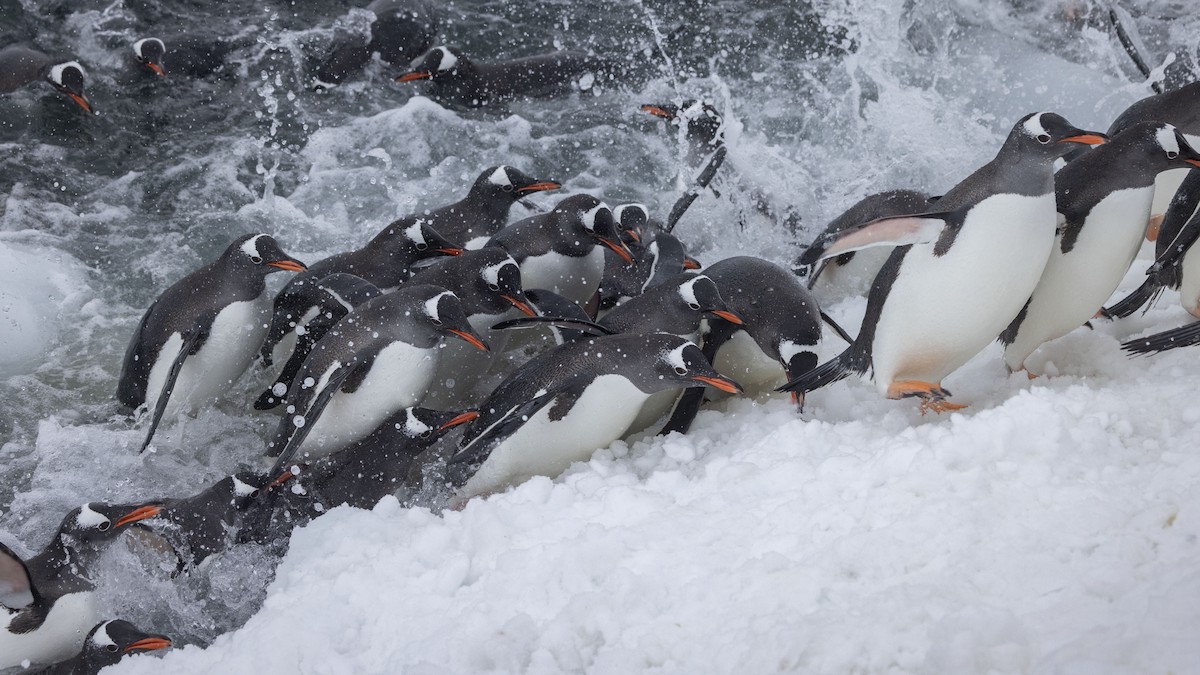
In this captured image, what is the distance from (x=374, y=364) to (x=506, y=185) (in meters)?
1.22

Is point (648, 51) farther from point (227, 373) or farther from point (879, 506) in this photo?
point (879, 506)

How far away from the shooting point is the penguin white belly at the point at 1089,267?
2777 mm

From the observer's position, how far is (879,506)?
7.73 feet

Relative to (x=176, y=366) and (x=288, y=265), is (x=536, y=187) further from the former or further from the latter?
(x=176, y=366)

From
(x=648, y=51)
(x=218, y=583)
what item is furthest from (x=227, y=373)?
(x=648, y=51)

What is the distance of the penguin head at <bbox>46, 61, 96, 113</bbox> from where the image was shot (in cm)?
579

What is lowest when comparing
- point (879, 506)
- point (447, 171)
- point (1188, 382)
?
point (447, 171)

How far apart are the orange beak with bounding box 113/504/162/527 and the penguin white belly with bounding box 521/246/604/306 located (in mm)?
1479

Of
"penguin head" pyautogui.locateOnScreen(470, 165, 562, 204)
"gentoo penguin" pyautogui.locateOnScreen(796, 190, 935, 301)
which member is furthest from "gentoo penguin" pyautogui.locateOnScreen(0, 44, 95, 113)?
"gentoo penguin" pyautogui.locateOnScreen(796, 190, 935, 301)

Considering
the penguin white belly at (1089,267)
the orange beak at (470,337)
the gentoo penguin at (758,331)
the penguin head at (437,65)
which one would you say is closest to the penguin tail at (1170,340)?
the penguin white belly at (1089,267)

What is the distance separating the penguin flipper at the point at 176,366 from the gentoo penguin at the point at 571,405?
3.57 feet

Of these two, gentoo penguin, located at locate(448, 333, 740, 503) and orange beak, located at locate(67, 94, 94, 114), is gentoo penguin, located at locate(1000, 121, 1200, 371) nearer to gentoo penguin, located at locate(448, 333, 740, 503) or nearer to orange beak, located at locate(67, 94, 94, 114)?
gentoo penguin, located at locate(448, 333, 740, 503)

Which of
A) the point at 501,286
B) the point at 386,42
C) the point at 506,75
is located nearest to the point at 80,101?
the point at 386,42

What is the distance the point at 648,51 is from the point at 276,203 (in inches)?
98.4
